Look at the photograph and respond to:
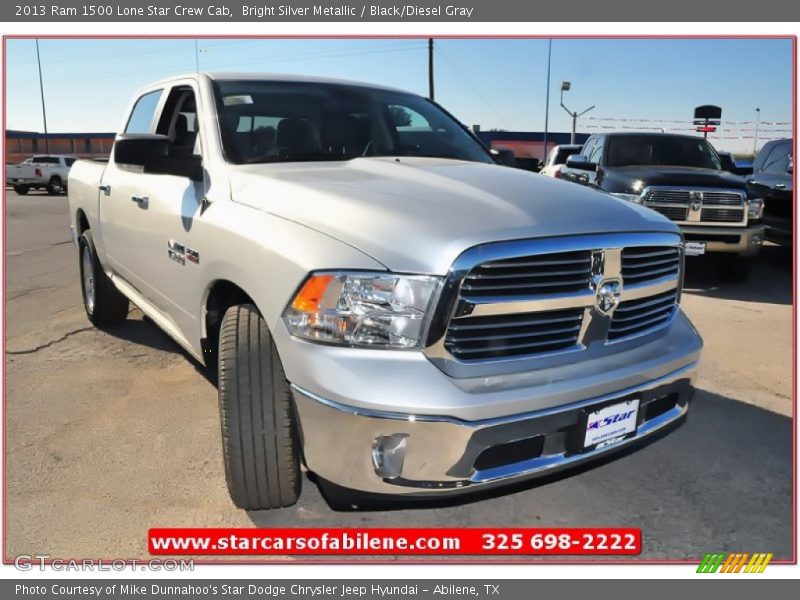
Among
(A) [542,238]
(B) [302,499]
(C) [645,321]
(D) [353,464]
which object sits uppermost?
(A) [542,238]

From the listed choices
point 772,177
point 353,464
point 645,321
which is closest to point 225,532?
point 353,464

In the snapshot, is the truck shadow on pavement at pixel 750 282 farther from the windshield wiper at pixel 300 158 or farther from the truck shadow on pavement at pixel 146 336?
the truck shadow on pavement at pixel 146 336

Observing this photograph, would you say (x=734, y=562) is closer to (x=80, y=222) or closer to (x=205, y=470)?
(x=205, y=470)

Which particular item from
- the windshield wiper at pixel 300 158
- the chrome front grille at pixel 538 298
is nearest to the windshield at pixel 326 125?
the windshield wiper at pixel 300 158

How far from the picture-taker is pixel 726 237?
736 cm

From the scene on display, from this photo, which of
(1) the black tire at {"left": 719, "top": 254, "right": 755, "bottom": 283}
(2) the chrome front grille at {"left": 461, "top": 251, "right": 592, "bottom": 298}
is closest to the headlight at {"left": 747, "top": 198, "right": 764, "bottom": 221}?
(1) the black tire at {"left": 719, "top": 254, "right": 755, "bottom": 283}

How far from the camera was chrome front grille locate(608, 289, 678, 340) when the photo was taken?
2.48 meters

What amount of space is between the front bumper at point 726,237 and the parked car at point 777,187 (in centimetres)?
119

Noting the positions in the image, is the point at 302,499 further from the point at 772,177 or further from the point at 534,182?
the point at 772,177

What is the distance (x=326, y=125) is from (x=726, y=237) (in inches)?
220

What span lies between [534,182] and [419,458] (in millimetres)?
1381

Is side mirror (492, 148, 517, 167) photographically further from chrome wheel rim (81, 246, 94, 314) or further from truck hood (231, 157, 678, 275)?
chrome wheel rim (81, 246, 94, 314)

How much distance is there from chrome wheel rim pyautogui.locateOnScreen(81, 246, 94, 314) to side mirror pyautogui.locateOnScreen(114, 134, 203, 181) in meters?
2.42

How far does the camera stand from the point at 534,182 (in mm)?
2832
